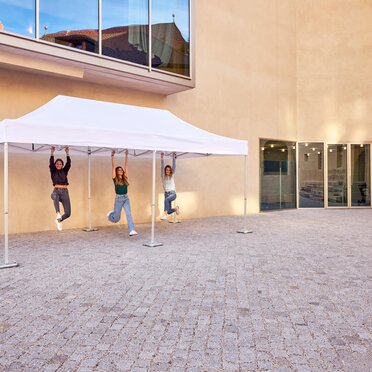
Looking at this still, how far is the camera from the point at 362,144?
16.5 m

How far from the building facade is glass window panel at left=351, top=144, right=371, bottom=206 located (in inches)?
1.6

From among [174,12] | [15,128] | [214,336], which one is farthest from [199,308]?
[174,12]

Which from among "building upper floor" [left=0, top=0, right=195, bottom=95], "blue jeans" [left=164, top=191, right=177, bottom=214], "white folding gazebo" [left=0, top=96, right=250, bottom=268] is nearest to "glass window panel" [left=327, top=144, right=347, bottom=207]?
"building upper floor" [left=0, top=0, right=195, bottom=95]

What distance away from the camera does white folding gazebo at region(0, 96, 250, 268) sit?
599cm

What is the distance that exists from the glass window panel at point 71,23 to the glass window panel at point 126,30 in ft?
0.96

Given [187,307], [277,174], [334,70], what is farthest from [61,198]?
[334,70]

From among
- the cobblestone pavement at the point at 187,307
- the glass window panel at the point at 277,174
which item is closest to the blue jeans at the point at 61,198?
the cobblestone pavement at the point at 187,307

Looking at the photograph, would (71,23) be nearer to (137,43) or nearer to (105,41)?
(105,41)

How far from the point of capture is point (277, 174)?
50.5ft

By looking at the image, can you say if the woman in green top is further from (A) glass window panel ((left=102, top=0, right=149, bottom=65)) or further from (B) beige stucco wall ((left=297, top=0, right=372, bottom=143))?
(B) beige stucco wall ((left=297, top=0, right=372, bottom=143))

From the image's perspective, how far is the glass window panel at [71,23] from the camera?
8.80 meters

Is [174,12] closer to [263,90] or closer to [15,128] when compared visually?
[263,90]

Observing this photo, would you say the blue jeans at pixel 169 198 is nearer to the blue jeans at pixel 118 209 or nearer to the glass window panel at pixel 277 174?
the blue jeans at pixel 118 209

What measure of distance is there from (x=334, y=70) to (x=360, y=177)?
451cm
